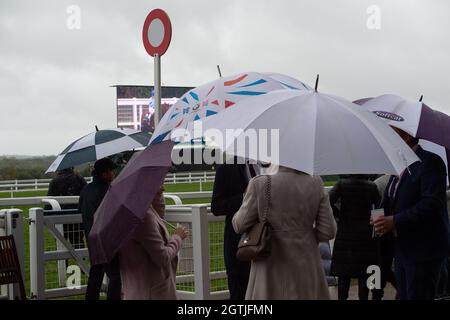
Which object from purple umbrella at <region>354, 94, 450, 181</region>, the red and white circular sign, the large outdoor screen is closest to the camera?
purple umbrella at <region>354, 94, 450, 181</region>

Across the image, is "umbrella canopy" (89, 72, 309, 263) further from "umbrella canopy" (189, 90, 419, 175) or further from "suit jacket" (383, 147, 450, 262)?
"suit jacket" (383, 147, 450, 262)

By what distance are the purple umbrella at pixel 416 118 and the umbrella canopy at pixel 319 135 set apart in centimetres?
67

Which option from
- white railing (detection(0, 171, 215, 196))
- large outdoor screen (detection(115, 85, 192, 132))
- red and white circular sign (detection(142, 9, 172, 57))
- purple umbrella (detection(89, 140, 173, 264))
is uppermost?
large outdoor screen (detection(115, 85, 192, 132))

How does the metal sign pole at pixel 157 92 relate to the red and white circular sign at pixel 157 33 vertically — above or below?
below

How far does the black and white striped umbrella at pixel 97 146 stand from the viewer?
7840 mm

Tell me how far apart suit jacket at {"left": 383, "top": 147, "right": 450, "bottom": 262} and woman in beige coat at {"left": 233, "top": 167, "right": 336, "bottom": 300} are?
102cm

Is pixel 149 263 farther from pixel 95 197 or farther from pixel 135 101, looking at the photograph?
pixel 135 101

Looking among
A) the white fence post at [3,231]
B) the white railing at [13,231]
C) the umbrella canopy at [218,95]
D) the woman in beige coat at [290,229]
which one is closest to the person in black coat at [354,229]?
the umbrella canopy at [218,95]

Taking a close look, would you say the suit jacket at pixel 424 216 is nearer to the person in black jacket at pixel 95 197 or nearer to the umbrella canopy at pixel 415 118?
the umbrella canopy at pixel 415 118

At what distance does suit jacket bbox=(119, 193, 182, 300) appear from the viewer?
15.8 feet

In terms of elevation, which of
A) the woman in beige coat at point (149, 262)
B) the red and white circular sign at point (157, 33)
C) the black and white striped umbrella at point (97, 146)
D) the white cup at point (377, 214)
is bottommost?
the woman in beige coat at point (149, 262)

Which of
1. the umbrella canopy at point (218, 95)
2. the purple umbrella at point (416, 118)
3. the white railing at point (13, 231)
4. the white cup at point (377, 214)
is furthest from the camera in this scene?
the white railing at point (13, 231)

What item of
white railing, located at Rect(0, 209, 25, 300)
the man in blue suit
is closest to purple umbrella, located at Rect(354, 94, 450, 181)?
the man in blue suit
